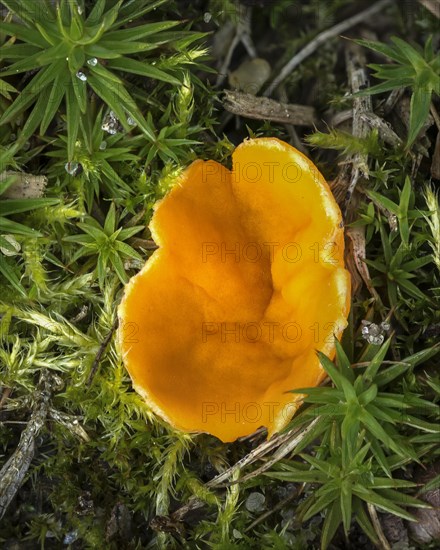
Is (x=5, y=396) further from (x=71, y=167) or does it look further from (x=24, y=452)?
(x=71, y=167)

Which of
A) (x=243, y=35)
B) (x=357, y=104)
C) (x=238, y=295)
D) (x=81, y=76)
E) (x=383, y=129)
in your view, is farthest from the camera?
(x=243, y=35)

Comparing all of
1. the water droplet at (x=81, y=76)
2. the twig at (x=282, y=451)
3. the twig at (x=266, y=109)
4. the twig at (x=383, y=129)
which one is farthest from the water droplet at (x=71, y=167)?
the twig at (x=282, y=451)

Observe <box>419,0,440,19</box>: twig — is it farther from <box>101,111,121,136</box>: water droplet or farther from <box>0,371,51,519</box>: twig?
<box>0,371,51,519</box>: twig

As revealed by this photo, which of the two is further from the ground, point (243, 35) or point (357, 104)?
point (243, 35)

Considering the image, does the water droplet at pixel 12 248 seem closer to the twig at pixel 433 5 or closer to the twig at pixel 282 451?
the twig at pixel 282 451

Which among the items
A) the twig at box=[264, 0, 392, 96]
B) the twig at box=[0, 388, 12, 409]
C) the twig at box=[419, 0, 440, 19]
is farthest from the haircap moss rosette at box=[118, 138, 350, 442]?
the twig at box=[419, 0, 440, 19]

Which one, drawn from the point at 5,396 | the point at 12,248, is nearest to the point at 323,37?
the point at 12,248

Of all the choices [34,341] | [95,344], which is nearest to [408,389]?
[95,344]
